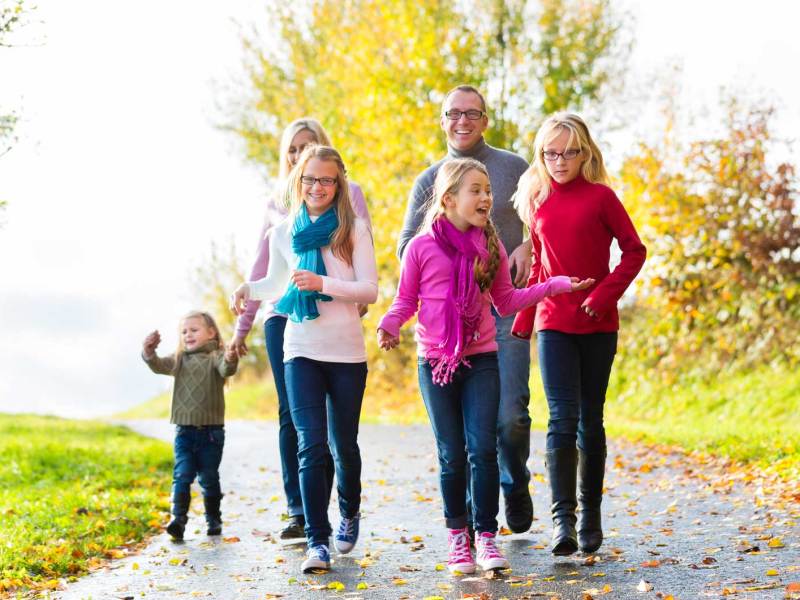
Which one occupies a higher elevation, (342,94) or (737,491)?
(342,94)

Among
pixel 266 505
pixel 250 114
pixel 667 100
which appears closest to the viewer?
pixel 266 505

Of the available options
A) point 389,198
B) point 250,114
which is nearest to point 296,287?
point 389,198

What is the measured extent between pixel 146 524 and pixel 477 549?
390 centimetres

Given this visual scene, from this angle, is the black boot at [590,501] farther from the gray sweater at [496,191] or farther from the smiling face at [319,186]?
the smiling face at [319,186]

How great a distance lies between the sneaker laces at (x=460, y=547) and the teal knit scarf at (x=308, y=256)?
4.86 feet

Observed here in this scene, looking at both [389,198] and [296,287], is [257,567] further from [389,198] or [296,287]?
[389,198]

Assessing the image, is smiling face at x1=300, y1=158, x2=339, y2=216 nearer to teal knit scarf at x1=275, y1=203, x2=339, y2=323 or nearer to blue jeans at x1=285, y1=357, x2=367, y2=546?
teal knit scarf at x1=275, y1=203, x2=339, y2=323

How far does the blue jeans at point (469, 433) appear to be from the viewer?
5.82m

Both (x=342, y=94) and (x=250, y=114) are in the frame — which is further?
(x=250, y=114)

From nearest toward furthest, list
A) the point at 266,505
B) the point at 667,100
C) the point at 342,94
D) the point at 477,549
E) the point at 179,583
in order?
the point at 477,549, the point at 179,583, the point at 266,505, the point at 667,100, the point at 342,94

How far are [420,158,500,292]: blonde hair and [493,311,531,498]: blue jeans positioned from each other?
Result: 78 cm

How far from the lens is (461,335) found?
5742mm

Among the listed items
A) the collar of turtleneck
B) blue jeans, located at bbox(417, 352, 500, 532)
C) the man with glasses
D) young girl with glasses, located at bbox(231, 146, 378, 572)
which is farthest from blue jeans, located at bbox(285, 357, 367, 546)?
the collar of turtleneck

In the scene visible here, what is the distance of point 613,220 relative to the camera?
19.9 ft
